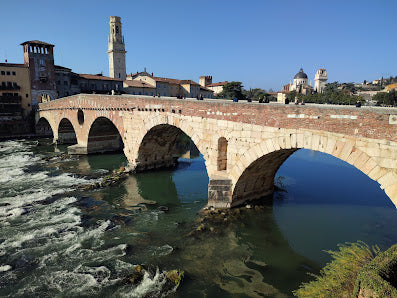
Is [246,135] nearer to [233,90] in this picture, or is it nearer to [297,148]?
[297,148]

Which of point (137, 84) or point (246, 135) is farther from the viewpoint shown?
point (137, 84)

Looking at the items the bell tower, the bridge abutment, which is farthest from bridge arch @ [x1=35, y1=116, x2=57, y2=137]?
the bridge abutment

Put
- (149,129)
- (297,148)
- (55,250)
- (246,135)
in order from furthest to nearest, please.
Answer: (149,129)
(246,135)
(297,148)
(55,250)

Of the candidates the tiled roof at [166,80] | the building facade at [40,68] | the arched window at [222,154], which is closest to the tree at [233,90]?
the tiled roof at [166,80]

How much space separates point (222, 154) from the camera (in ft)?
48.3

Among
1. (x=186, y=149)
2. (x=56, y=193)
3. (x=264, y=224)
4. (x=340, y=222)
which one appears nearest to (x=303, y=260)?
(x=264, y=224)

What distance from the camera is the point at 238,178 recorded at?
13.7 meters

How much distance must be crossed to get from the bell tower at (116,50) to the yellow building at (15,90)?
2245cm

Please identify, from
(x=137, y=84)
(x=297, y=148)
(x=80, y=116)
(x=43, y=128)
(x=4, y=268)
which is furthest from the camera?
(x=137, y=84)

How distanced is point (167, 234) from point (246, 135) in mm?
5732

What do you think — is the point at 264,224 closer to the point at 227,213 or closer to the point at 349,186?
the point at 227,213

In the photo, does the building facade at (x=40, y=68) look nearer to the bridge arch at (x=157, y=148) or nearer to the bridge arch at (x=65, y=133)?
the bridge arch at (x=65, y=133)

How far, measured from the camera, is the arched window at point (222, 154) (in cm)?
1447

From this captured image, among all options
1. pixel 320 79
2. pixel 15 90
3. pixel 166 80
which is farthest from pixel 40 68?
pixel 320 79
